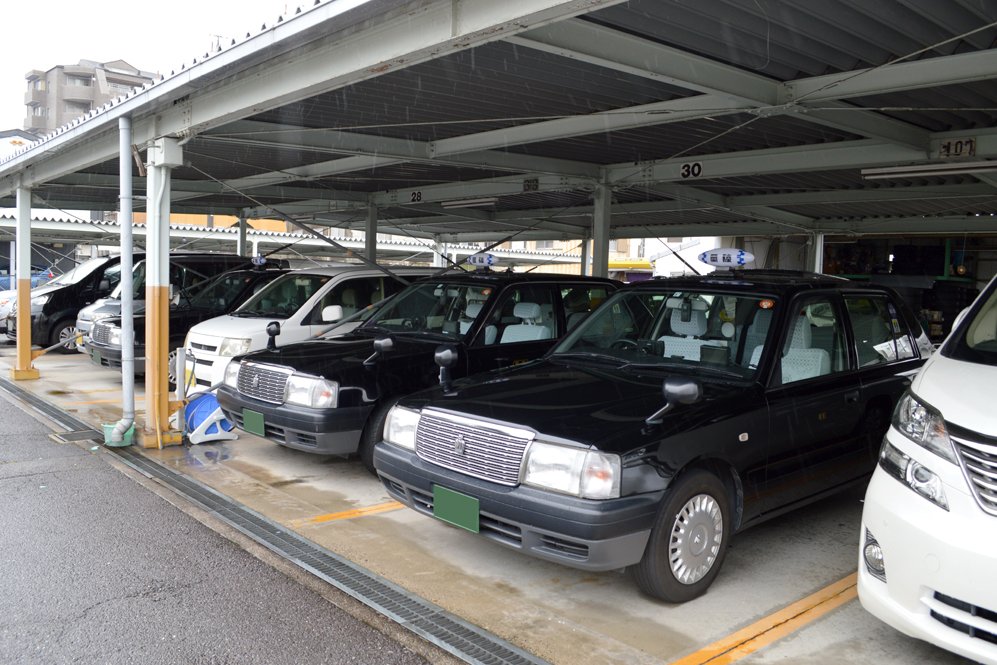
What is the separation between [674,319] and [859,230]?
42.0ft

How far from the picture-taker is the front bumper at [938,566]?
2.81m

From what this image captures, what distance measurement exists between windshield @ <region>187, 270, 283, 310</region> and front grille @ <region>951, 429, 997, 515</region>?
9.85m

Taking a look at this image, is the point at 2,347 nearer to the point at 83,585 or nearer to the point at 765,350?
the point at 83,585

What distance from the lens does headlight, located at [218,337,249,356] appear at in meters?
8.28

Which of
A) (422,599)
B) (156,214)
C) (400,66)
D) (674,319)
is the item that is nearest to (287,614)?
(422,599)

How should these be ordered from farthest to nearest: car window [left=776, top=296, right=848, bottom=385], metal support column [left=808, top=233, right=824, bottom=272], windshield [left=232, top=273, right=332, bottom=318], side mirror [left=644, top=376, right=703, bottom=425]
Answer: metal support column [left=808, top=233, right=824, bottom=272], windshield [left=232, top=273, right=332, bottom=318], car window [left=776, top=296, right=848, bottom=385], side mirror [left=644, top=376, right=703, bottom=425]

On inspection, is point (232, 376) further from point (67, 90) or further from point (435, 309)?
point (67, 90)

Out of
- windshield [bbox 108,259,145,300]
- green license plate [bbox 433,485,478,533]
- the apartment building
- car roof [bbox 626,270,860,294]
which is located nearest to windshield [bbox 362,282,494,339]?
car roof [bbox 626,270,860,294]

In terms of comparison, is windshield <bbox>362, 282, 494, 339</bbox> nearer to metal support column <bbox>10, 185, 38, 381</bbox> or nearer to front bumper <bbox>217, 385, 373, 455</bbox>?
front bumper <bbox>217, 385, 373, 455</bbox>

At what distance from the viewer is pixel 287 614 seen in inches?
154

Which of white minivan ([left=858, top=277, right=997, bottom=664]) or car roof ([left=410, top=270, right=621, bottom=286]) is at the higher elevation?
car roof ([left=410, top=270, right=621, bottom=286])

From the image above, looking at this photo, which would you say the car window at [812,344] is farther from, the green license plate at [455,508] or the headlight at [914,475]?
the green license plate at [455,508]

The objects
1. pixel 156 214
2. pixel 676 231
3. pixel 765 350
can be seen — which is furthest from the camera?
pixel 676 231

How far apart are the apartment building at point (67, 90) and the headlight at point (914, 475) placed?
63110 mm
